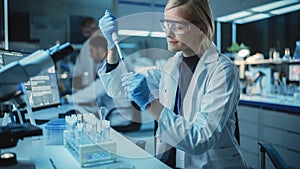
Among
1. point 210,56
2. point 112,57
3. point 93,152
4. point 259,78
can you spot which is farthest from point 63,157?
point 259,78

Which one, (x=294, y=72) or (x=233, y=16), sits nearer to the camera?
(x=294, y=72)

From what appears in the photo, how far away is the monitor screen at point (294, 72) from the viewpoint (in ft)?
9.88

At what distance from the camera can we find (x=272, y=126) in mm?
2619

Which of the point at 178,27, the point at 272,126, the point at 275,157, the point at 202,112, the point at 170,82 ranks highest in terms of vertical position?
the point at 178,27

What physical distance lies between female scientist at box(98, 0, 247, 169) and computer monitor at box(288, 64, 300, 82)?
220cm

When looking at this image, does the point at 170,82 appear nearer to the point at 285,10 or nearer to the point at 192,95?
the point at 192,95

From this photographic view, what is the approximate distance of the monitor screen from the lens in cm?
301

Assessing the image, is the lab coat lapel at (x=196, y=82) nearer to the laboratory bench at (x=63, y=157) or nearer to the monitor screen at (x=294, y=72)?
the laboratory bench at (x=63, y=157)

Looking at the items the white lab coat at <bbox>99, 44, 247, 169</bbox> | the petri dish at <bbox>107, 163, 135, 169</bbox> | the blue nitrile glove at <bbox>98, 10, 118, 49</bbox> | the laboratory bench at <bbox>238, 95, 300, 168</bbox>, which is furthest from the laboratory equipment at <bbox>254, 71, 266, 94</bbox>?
the petri dish at <bbox>107, 163, 135, 169</bbox>

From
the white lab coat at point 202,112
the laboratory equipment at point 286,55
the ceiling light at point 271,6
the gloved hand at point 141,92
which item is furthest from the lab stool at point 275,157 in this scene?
the ceiling light at point 271,6

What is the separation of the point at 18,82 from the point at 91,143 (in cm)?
33

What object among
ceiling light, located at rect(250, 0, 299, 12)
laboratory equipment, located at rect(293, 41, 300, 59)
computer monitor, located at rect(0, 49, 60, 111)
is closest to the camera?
computer monitor, located at rect(0, 49, 60, 111)

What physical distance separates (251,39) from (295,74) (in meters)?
1.00

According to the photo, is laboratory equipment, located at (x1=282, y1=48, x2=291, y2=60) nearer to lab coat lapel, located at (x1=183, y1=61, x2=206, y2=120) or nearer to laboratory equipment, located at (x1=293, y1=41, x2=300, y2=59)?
laboratory equipment, located at (x1=293, y1=41, x2=300, y2=59)
